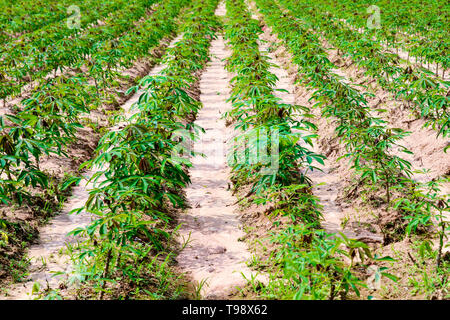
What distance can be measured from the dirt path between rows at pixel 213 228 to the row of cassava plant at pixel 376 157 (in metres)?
1.41

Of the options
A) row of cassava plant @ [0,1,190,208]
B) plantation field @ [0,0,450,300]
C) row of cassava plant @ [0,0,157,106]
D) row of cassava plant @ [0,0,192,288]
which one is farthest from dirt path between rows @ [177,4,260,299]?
row of cassava plant @ [0,0,157,106]

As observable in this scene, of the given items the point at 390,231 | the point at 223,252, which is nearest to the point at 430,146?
the point at 390,231

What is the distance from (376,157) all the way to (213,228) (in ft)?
6.08

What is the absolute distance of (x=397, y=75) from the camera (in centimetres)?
804

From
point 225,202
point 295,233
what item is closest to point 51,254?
point 225,202

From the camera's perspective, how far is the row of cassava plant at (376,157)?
3.26m

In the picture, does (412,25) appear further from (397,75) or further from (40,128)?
(40,128)

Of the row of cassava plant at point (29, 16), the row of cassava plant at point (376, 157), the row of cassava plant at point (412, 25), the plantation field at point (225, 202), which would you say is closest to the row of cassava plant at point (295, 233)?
the plantation field at point (225, 202)

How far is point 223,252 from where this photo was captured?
3818 mm

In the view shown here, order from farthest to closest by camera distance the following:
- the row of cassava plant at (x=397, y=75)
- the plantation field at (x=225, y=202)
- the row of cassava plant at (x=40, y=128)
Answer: the row of cassava plant at (x=397, y=75) → the row of cassava plant at (x=40, y=128) → the plantation field at (x=225, y=202)

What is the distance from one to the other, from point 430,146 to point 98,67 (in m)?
5.43

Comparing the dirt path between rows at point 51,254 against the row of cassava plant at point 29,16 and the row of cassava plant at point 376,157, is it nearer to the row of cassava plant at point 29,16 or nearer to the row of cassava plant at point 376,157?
the row of cassava plant at point 376,157

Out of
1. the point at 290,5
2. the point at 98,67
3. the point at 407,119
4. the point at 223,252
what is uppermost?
the point at 290,5
